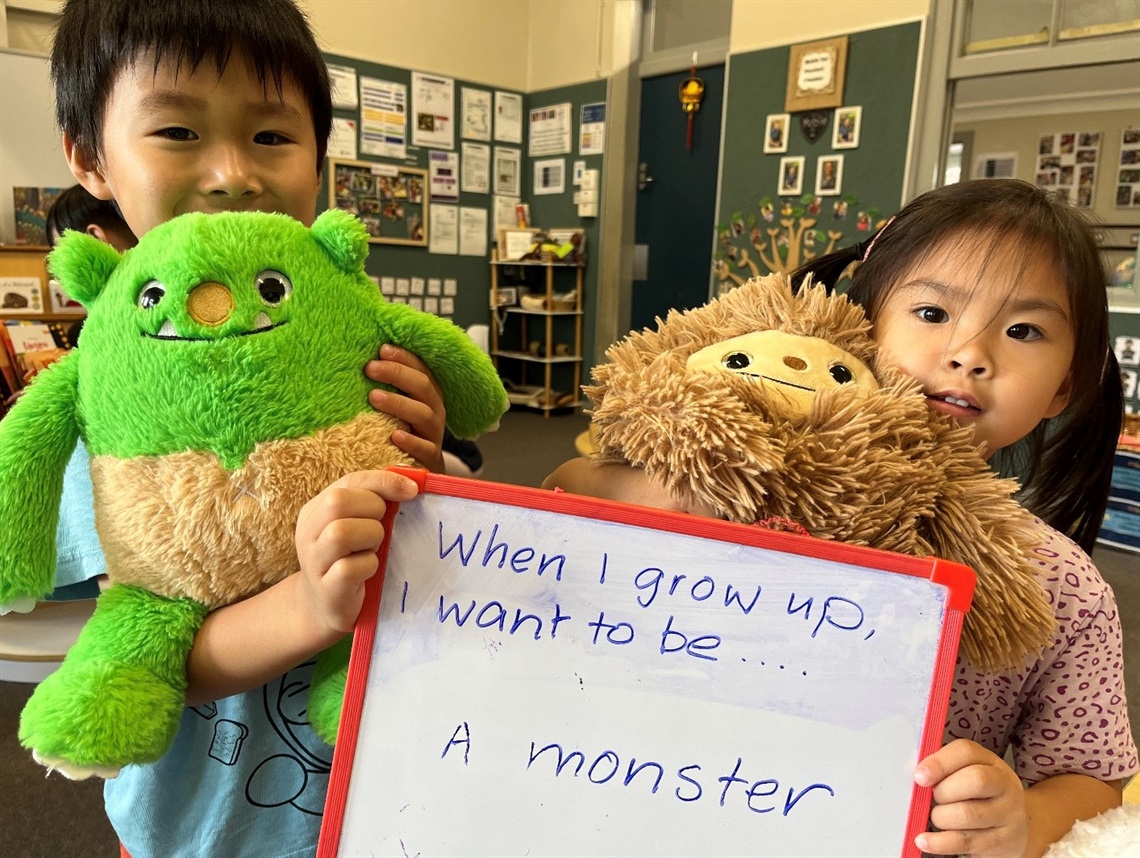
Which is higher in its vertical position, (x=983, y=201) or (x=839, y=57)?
(x=839, y=57)

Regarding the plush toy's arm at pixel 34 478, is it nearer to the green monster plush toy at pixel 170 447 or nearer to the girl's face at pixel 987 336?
the green monster plush toy at pixel 170 447

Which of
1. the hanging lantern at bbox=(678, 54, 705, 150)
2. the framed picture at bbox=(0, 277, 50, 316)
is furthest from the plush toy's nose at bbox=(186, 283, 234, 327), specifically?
the hanging lantern at bbox=(678, 54, 705, 150)

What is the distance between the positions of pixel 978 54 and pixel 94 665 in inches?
137

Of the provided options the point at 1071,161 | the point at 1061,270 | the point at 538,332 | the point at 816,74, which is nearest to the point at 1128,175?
the point at 1071,161

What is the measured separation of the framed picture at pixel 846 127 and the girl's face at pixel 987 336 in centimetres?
308

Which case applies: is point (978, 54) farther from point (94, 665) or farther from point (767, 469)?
point (94, 665)

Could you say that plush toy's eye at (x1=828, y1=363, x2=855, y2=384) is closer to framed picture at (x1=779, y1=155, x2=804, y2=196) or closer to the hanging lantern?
framed picture at (x1=779, y1=155, x2=804, y2=196)

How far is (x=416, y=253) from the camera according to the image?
454 cm

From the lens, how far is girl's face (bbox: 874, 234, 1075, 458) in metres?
0.53

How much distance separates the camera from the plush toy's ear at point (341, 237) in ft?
1.68

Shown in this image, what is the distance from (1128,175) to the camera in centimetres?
426

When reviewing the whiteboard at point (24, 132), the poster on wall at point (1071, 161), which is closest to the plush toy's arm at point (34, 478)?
the whiteboard at point (24, 132)

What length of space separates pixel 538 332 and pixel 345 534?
4493mm

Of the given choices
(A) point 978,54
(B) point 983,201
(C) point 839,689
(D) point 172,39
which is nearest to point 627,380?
(C) point 839,689
